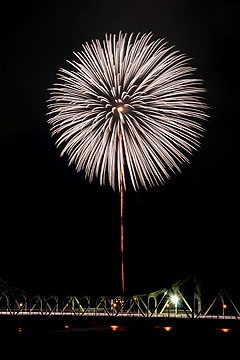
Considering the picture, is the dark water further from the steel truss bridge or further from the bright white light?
the bright white light

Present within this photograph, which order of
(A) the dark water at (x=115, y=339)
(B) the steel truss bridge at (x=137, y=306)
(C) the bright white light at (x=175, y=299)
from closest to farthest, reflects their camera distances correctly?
(A) the dark water at (x=115, y=339) → (B) the steel truss bridge at (x=137, y=306) → (C) the bright white light at (x=175, y=299)

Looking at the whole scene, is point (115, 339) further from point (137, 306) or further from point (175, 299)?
point (175, 299)

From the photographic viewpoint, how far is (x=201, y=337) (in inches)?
3364

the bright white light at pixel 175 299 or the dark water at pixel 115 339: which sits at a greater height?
the bright white light at pixel 175 299

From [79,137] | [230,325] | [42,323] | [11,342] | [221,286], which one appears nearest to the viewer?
[79,137]

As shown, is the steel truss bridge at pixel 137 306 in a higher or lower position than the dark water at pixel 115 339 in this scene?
higher

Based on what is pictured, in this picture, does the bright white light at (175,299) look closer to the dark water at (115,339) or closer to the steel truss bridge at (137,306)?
the steel truss bridge at (137,306)

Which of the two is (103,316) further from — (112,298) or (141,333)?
(112,298)

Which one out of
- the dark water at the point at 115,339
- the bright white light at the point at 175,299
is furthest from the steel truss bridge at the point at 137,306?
the dark water at the point at 115,339

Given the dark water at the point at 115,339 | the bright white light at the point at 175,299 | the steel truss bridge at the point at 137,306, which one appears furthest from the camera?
the bright white light at the point at 175,299

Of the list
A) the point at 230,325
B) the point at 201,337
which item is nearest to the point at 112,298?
the point at 201,337

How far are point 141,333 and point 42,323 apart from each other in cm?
1669

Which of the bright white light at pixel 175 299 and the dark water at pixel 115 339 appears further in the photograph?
the bright white light at pixel 175 299

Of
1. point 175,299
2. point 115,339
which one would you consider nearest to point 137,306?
point 115,339
